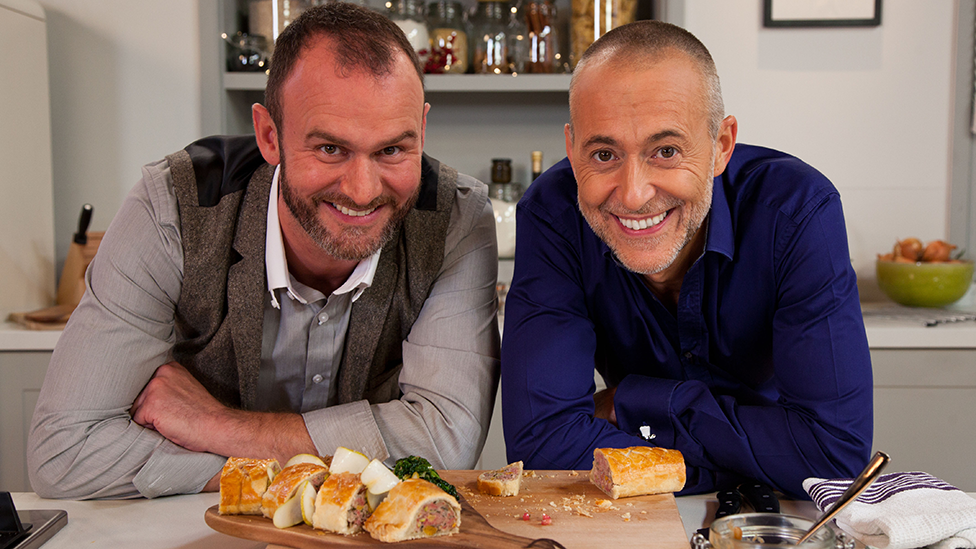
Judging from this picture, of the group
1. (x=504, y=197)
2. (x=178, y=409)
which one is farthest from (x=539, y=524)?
(x=504, y=197)

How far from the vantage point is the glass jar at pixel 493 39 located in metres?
2.59

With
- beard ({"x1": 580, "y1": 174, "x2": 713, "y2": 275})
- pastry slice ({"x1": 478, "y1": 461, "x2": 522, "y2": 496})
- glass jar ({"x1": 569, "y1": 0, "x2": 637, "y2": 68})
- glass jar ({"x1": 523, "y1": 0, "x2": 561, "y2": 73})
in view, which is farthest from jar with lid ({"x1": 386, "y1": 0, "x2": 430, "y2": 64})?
pastry slice ({"x1": 478, "y1": 461, "x2": 522, "y2": 496})

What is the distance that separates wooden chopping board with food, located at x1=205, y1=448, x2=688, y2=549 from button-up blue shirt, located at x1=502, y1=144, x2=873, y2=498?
0.69 ft

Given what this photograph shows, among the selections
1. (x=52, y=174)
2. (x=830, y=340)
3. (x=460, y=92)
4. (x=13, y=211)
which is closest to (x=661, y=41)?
(x=830, y=340)

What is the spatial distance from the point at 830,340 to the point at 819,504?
11.1 inches

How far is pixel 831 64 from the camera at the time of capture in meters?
2.68

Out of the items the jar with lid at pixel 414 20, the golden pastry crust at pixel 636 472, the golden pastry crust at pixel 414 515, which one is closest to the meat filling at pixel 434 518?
the golden pastry crust at pixel 414 515

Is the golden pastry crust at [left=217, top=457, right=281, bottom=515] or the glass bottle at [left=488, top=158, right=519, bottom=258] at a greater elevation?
the glass bottle at [left=488, top=158, right=519, bottom=258]

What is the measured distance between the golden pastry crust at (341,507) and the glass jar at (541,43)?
1.98m

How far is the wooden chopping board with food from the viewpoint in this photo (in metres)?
0.85

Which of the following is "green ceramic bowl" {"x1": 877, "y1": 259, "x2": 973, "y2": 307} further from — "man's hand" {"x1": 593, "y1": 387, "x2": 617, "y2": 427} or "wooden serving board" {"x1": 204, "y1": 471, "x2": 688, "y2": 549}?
"wooden serving board" {"x1": 204, "y1": 471, "x2": 688, "y2": 549}

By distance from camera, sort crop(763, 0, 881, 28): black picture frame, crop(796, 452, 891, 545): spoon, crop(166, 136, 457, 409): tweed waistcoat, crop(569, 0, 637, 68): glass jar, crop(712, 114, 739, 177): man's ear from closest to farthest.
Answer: crop(796, 452, 891, 545): spoon < crop(712, 114, 739, 177): man's ear < crop(166, 136, 457, 409): tweed waistcoat < crop(569, 0, 637, 68): glass jar < crop(763, 0, 881, 28): black picture frame

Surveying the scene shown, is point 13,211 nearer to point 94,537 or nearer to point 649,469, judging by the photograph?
point 94,537

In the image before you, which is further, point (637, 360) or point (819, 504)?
point (637, 360)
